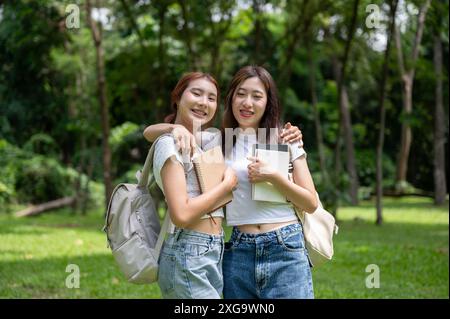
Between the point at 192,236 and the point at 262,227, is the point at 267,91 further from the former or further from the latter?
the point at 192,236

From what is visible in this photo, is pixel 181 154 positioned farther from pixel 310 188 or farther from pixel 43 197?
pixel 43 197

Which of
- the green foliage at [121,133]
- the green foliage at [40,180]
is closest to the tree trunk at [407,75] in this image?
the green foliage at [121,133]

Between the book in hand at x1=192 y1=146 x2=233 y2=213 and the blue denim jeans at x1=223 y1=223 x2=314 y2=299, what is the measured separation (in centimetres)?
26

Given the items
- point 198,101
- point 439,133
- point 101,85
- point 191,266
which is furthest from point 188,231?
point 439,133

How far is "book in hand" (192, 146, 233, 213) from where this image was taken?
2973 mm

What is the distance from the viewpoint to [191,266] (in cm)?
290

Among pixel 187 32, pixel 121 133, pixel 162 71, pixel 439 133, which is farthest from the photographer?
pixel 121 133

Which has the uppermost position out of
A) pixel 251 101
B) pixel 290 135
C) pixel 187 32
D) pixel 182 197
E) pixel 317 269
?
pixel 187 32

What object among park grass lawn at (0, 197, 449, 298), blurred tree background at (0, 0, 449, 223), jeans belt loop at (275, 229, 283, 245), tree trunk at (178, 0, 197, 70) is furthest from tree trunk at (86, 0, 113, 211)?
jeans belt loop at (275, 229, 283, 245)

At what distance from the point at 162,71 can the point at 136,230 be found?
43.4 feet

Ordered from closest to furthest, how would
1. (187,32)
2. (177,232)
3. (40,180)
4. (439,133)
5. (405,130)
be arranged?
1. (177,232)
2. (187,32)
3. (40,180)
4. (439,133)
5. (405,130)

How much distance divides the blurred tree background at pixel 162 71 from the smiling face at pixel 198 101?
8.78m

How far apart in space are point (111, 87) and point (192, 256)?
1585 centimetres

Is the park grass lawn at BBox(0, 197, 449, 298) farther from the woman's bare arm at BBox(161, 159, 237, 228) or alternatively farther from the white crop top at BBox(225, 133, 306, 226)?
the woman's bare arm at BBox(161, 159, 237, 228)
